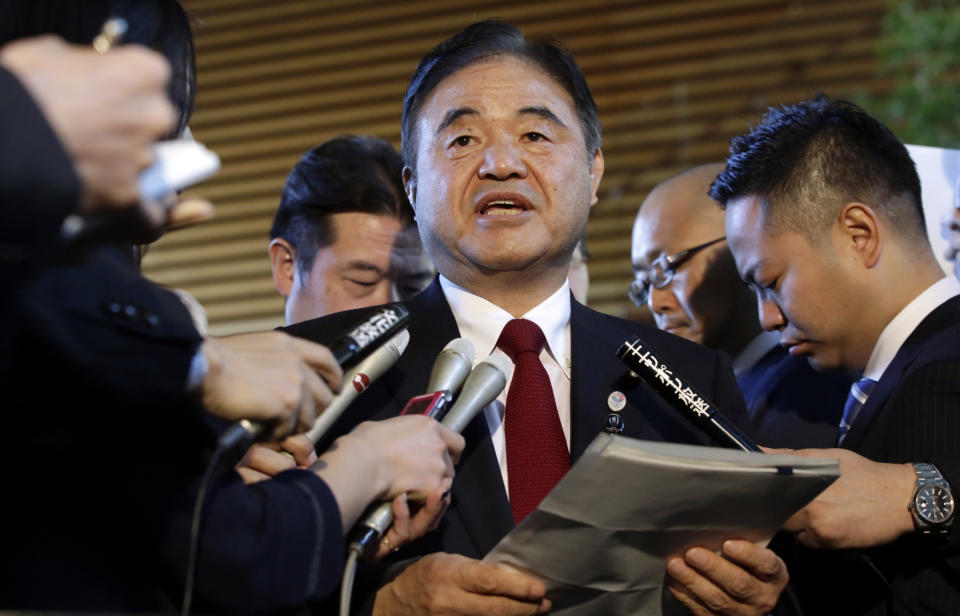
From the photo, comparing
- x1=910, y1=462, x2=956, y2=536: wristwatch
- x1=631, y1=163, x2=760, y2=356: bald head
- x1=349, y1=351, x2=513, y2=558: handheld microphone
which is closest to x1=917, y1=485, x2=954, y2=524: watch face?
x1=910, y1=462, x2=956, y2=536: wristwatch

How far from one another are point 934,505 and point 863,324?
0.57 m

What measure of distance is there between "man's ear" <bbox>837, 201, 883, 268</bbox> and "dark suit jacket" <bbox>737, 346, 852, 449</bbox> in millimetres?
445

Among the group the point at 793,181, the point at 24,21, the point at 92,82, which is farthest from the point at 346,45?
the point at 92,82

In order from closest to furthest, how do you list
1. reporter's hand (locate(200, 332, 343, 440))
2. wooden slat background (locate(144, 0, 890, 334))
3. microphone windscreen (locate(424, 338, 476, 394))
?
reporter's hand (locate(200, 332, 343, 440)), microphone windscreen (locate(424, 338, 476, 394)), wooden slat background (locate(144, 0, 890, 334))

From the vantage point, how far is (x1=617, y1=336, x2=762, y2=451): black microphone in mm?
1797

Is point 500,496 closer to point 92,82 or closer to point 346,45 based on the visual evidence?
point 92,82

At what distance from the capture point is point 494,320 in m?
2.19

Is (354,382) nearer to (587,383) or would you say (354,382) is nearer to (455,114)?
(587,383)

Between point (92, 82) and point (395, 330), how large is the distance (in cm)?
75

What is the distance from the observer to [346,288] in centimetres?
289

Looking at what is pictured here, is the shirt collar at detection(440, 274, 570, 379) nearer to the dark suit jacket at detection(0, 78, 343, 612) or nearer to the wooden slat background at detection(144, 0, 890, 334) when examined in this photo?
the dark suit jacket at detection(0, 78, 343, 612)

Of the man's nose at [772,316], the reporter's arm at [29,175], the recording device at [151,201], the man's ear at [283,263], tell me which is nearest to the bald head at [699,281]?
the man's nose at [772,316]

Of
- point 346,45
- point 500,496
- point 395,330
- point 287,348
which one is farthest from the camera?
point 346,45

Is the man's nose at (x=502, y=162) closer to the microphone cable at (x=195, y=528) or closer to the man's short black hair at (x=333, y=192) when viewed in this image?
the man's short black hair at (x=333, y=192)
